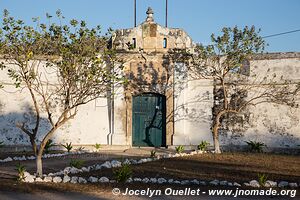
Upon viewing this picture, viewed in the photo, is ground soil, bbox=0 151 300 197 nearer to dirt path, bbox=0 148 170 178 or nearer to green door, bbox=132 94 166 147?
dirt path, bbox=0 148 170 178

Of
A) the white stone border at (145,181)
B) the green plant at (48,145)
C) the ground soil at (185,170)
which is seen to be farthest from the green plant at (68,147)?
the white stone border at (145,181)

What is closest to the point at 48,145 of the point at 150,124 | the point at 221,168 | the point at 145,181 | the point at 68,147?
the point at 68,147

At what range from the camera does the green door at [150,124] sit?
1517cm

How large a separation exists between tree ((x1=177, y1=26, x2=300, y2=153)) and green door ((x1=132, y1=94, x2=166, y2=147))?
70.3 inches

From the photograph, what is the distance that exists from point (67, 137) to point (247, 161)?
6878 millimetres

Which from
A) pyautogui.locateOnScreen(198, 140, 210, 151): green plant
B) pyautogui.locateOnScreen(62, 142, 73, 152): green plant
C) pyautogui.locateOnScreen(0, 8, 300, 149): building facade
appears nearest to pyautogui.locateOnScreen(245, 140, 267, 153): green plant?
pyautogui.locateOnScreen(0, 8, 300, 149): building facade

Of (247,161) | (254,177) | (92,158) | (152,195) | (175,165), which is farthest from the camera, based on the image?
(92,158)

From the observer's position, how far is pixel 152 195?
6.98 m

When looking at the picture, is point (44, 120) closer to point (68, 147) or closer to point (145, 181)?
point (68, 147)

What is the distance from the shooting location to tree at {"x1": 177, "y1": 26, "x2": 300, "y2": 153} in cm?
1308

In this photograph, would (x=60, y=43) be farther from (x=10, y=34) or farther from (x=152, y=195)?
(x=152, y=195)

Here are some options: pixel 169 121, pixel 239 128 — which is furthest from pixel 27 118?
pixel 239 128

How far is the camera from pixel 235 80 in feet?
48.4

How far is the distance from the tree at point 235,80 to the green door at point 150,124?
179cm
